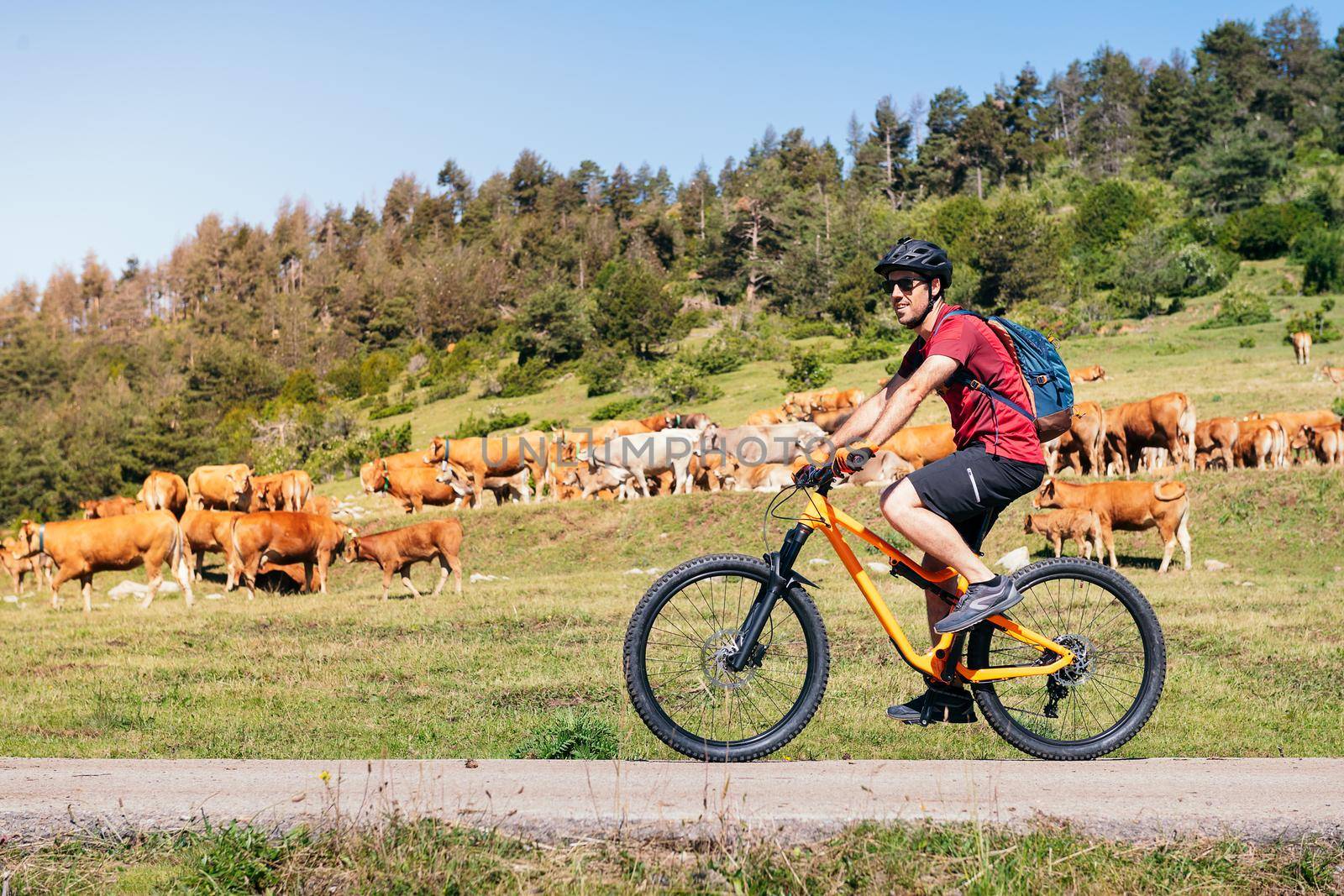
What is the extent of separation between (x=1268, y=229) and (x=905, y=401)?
232 feet

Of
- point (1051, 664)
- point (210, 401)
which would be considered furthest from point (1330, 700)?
point (210, 401)

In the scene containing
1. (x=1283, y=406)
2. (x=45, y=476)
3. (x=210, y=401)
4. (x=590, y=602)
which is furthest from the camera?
(x=210, y=401)

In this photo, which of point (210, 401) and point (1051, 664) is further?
point (210, 401)

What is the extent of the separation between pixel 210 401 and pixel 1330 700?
245 ft

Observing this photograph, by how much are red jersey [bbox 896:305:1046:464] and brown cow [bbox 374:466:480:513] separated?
22955 millimetres

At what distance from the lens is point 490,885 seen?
381 cm

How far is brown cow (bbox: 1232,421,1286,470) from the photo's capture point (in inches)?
861

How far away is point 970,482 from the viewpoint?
5.02m

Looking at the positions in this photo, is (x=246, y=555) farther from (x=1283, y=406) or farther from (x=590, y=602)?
(x=1283, y=406)

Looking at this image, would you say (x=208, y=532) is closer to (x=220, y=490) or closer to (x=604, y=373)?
(x=220, y=490)

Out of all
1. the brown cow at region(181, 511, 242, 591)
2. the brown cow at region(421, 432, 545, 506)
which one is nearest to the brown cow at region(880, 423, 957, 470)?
the brown cow at region(421, 432, 545, 506)

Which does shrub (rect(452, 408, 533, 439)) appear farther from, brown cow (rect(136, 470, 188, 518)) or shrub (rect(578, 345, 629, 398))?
brown cow (rect(136, 470, 188, 518))

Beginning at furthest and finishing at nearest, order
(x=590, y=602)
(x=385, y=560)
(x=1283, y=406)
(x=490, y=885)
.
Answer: (x=1283, y=406) → (x=385, y=560) → (x=590, y=602) → (x=490, y=885)

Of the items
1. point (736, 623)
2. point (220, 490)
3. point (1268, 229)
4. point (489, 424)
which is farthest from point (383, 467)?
point (1268, 229)
